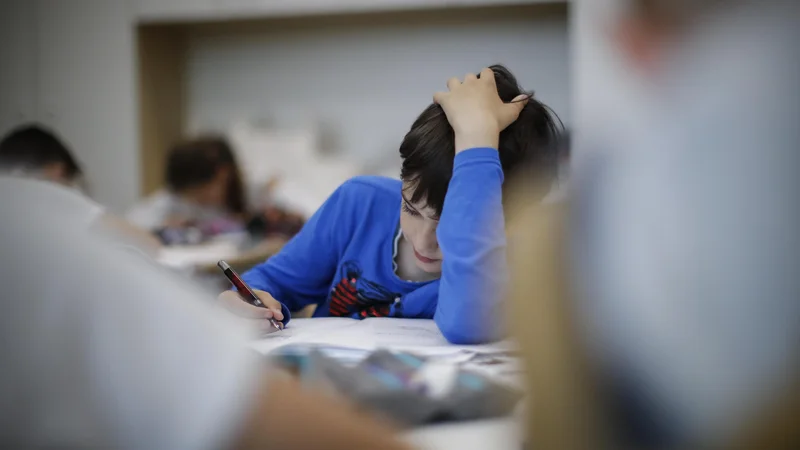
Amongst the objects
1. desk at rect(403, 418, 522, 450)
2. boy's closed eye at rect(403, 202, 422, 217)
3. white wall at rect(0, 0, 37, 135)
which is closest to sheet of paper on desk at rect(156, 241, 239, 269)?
boy's closed eye at rect(403, 202, 422, 217)

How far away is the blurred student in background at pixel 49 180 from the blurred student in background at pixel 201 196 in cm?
34

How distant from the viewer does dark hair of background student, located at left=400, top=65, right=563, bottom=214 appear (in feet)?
1.91

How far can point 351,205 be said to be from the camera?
2.27 ft

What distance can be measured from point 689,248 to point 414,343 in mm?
352

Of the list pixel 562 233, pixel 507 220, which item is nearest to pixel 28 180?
pixel 562 233

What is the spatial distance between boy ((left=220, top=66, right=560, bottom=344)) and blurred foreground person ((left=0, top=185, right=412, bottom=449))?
309 millimetres

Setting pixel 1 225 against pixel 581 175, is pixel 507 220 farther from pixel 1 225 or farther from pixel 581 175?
pixel 1 225

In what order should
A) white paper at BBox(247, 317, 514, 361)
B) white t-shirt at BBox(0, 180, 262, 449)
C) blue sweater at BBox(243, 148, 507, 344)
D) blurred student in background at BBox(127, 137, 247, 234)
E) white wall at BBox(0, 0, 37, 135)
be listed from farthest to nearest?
white wall at BBox(0, 0, 37, 135)
blurred student in background at BBox(127, 137, 247, 234)
blue sweater at BBox(243, 148, 507, 344)
white paper at BBox(247, 317, 514, 361)
white t-shirt at BBox(0, 180, 262, 449)

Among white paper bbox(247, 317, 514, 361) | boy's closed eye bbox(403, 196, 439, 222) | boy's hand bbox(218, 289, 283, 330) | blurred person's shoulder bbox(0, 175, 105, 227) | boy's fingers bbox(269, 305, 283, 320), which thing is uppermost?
blurred person's shoulder bbox(0, 175, 105, 227)

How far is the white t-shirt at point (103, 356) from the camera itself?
20 cm

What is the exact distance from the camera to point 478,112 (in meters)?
0.57

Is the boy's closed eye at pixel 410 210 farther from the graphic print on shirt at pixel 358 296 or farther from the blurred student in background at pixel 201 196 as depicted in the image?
the blurred student in background at pixel 201 196

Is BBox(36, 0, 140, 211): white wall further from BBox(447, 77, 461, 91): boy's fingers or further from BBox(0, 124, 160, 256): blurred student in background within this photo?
BBox(447, 77, 461, 91): boy's fingers

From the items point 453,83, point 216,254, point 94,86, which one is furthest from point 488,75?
point 94,86
